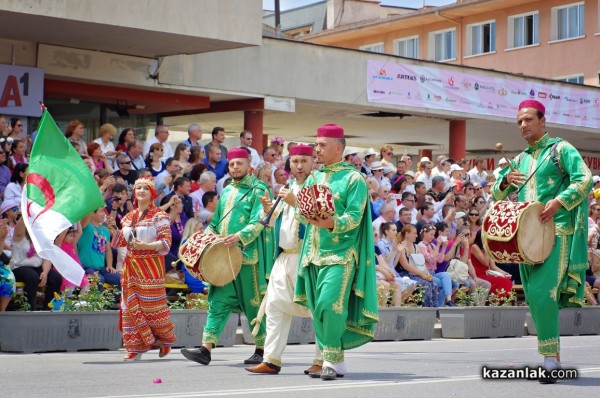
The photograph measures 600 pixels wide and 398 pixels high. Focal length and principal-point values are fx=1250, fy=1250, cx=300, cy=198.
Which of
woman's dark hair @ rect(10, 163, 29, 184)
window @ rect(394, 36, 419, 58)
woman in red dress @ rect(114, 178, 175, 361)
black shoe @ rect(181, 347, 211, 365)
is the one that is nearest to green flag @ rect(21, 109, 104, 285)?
woman in red dress @ rect(114, 178, 175, 361)

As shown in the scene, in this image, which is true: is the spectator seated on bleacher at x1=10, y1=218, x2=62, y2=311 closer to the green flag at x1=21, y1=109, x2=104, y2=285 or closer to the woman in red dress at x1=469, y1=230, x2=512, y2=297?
the green flag at x1=21, y1=109, x2=104, y2=285

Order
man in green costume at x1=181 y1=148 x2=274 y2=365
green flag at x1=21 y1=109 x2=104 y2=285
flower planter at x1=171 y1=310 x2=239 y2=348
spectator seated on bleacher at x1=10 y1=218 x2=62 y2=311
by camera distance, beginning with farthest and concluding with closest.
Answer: flower planter at x1=171 y1=310 x2=239 y2=348 → spectator seated on bleacher at x1=10 y1=218 x2=62 y2=311 → green flag at x1=21 y1=109 x2=104 y2=285 → man in green costume at x1=181 y1=148 x2=274 y2=365

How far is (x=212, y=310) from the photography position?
11523 millimetres

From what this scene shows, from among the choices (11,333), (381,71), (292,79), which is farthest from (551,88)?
(11,333)

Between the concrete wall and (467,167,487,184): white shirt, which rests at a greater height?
the concrete wall

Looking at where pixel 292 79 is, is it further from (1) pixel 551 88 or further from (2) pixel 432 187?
(1) pixel 551 88

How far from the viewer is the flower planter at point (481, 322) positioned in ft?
58.6

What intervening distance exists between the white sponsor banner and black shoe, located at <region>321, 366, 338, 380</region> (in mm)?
18303

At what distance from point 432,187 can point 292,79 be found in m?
4.49

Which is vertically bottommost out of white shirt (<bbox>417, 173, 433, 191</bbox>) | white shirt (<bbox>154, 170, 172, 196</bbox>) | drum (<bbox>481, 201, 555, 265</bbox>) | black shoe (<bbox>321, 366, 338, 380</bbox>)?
black shoe (<bbox>321, 366, 338, 380</bbox>)

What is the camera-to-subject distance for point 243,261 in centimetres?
1162

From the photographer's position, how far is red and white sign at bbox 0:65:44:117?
20.9 meters

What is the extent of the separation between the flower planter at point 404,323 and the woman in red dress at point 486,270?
2622mm

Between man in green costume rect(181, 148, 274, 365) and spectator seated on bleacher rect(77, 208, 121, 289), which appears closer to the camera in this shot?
man in green costume rect(181, 148, 274, 365)
